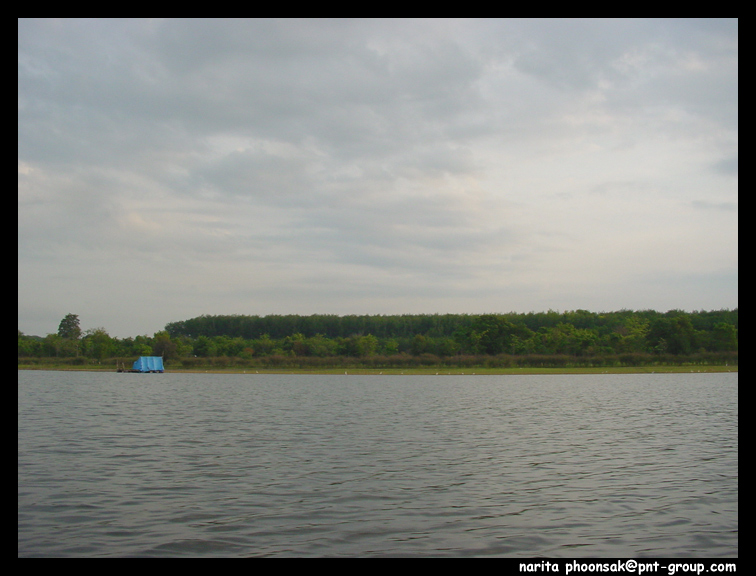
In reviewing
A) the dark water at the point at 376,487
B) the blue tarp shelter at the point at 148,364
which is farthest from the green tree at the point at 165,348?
the dark water at the point at 376,487

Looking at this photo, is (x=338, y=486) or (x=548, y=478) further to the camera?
(x=548, y=478)

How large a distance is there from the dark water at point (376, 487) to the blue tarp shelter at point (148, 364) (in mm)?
110973

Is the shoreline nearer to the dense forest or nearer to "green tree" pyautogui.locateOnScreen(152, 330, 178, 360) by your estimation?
the dense forest

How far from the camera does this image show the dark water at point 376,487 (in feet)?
42.6

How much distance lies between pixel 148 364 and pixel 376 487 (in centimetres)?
13667

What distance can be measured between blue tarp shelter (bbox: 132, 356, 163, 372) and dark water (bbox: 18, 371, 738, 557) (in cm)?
11097

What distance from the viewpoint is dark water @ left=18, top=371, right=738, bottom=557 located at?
13.0 metres

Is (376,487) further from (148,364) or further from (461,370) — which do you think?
(148,364)
